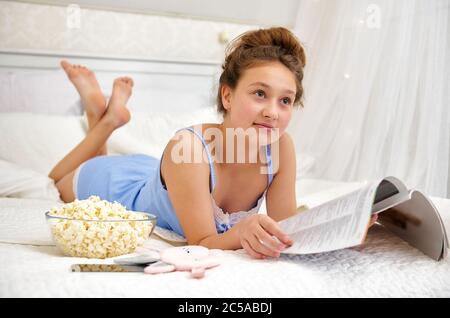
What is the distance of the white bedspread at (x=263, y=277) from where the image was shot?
820mm

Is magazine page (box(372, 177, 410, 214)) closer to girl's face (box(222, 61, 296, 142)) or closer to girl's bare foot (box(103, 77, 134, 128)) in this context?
girl's face (box(222, 61, 296, 142))

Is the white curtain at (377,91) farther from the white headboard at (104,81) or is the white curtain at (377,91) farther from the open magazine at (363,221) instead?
the open magazine at (363,221)

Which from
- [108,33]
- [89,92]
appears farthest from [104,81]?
[89,92]

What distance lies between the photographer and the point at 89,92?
7.80 ft

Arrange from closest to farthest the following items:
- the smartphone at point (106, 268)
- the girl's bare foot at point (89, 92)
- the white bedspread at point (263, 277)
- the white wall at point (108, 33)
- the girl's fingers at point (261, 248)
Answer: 1. the white bedspread at point (263, 277)
2. the smartphone at point (106, 268)
3. the girl's fingers at point (261, 248)
4. the girl's bare foot at point (89, 92)
5. the white wall at point (108, 33)

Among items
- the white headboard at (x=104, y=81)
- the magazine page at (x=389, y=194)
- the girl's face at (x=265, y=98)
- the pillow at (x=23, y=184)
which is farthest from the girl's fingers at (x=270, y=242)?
the white headboard at (x=104, y=81)

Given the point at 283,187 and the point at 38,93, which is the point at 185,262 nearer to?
the point at 283,187

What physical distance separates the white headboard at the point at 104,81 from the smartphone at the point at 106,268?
5.18 feet

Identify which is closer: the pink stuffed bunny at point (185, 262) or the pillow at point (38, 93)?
the pink stuffed bunny at point (185, 262)

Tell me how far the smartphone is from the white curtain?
141 centimetres

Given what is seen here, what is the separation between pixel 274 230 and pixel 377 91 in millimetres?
1459

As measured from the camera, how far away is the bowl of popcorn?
1086 millimetres
